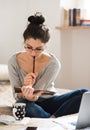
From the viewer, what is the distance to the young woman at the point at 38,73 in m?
1.80

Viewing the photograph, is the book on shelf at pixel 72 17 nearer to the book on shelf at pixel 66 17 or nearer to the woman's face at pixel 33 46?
the book on shelf at pixel 66 17

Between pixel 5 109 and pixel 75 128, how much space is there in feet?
1.72

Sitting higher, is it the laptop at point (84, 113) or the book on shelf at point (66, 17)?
the book on shelf at point (66, 17)

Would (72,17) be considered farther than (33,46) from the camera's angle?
Yes

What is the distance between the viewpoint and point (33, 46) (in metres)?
1.83

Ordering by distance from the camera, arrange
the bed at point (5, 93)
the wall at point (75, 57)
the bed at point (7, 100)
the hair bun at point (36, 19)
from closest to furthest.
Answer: the bed at point (7, 100) → the bed at point (5, 93) → the hair bun at point (36, 19) → the wall at point (75, 57)

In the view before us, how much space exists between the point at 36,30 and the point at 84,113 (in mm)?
714

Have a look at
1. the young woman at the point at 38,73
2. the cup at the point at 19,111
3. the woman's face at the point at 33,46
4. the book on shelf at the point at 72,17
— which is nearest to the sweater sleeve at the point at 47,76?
the young woman at the point at 38,73

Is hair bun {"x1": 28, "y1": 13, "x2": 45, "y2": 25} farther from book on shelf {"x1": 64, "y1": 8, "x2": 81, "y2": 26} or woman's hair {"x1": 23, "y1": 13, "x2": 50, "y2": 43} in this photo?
book on shelf {"x1": 64, "y1": 8, "x2": 81, "y2": 26}

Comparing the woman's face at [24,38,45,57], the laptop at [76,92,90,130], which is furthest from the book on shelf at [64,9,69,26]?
the laptop at [76,92,90,130]

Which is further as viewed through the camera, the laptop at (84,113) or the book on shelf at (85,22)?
the book on shelf at (85,22)

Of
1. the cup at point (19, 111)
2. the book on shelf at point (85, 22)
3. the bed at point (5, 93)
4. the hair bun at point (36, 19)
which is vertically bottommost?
the bed at point (5, 93)

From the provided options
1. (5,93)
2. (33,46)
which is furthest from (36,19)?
(5,93)

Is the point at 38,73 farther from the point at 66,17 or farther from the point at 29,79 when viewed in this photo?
the point at 66,17
